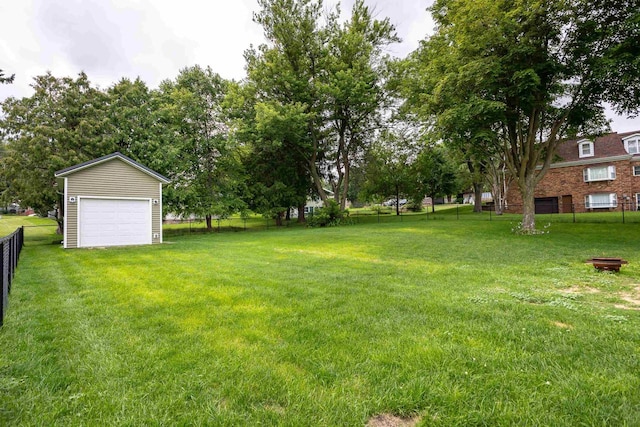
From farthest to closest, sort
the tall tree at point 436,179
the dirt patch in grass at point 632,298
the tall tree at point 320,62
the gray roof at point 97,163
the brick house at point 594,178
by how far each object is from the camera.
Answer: the tall tree at point 436,179 < the brick house at point 594,178 < the tall tree at point 320,62 < the gray roof at point 97,163 < the dirt patch in grass at point 632,298

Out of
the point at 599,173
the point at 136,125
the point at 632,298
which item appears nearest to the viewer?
the point at 632,298

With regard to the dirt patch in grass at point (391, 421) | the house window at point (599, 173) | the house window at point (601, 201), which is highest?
the house window at point (599, 173)

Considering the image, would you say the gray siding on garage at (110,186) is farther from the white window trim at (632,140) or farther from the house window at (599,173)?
the white window trim at (632,140)

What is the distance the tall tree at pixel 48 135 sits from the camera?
614 inches

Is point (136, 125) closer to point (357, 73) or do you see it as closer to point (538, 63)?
point (357, 73)

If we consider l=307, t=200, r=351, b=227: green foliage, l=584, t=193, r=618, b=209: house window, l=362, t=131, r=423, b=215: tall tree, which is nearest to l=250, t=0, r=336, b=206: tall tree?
l=307, t=200, r=351, b=227: green foliage

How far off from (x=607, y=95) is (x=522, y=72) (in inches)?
174

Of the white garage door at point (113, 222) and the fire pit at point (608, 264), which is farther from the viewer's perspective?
the white garage door at point (113, 222)

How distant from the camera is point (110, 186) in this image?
43.1ft

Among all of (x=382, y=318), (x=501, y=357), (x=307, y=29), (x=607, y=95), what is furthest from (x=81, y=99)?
(x=607, y=95)

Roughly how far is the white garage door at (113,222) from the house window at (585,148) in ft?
104

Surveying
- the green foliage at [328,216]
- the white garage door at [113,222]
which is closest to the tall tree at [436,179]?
the green foliage at [328,216]

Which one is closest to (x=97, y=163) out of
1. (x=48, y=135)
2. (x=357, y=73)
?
(x=48, y=135)

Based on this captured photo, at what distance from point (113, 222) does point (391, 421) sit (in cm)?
1442
